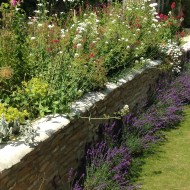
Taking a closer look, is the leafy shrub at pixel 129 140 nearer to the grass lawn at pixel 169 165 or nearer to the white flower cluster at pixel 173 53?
the grass lawn at pixel 169 165

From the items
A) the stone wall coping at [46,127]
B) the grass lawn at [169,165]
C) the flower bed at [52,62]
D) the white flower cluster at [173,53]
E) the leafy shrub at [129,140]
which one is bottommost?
the grass lawn at [169,165]

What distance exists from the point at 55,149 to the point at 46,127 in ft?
0.73

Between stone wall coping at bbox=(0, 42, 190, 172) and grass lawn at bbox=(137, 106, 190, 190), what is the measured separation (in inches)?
44.1

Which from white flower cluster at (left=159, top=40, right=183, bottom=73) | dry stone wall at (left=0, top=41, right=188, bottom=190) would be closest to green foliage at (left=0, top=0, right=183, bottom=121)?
dry stone wall at (left=0, top=41, right=188, bottom=190)

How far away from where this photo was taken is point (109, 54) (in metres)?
5.34

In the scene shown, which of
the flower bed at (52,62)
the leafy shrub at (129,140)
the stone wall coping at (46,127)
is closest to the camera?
the stone wall coping at (46,127)

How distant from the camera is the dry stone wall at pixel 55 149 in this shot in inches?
118

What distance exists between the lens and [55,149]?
3.54 m

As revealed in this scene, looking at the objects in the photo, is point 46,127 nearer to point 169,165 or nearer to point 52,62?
point 52,62

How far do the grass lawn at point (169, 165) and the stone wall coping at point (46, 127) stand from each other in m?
1.12

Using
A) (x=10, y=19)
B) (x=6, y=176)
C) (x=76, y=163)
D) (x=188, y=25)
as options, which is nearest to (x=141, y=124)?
(x=76, y=163)

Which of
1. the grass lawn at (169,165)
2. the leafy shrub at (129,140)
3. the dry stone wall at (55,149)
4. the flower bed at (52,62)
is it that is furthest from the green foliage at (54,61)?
the grass lawn at (169,165)

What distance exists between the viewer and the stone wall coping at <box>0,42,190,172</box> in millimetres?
2961

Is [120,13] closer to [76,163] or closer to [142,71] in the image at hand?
[142,71]
